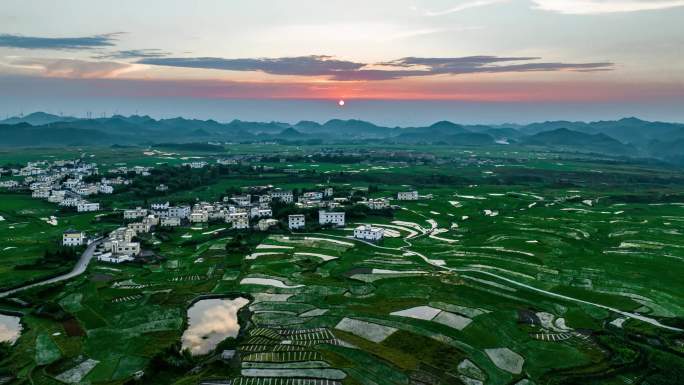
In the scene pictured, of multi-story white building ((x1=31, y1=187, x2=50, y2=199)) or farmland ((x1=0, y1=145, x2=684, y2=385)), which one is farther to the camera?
multi-story white building ((x1=31, y1=187, x2=50, y2=199))

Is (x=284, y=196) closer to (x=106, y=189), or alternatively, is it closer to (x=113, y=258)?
(x=106, y=189)

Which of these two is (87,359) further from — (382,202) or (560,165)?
(560,165)

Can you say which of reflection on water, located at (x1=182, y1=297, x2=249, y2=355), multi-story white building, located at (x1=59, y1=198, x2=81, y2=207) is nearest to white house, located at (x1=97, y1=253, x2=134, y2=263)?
reflection on water, located at (x1=182, y1=297, x2=249, y2=355)

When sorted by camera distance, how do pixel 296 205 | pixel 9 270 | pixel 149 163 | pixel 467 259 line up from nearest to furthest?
pixel 9 270, pixel 467 259, pixel 296 205, pixel 149 163

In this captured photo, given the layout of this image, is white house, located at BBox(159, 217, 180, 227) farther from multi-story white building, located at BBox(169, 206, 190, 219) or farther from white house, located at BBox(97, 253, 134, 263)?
white house, located at BBox(97, 253, 134, 263)

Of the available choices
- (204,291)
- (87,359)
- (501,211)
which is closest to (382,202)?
(501,211)

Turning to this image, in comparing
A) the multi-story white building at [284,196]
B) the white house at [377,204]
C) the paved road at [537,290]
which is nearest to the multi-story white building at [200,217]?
the multi-story white building at [284,196]

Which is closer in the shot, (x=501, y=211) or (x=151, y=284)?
(x=151, y=284)
